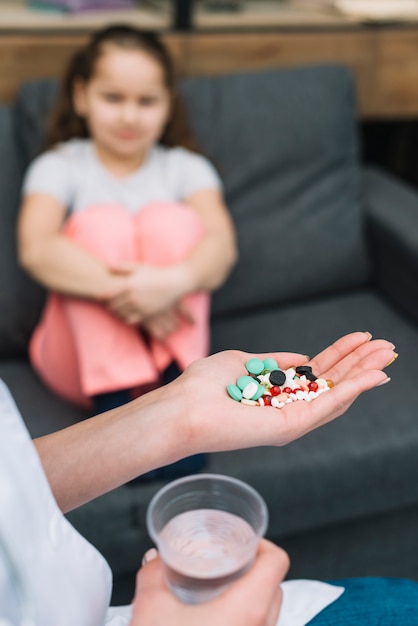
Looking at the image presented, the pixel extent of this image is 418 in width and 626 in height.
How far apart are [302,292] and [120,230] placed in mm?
463

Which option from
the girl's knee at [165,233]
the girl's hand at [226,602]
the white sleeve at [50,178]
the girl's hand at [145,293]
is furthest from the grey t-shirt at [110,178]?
the girl's hand at [226,602]

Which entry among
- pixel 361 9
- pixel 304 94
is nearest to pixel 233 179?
pixel 304 94

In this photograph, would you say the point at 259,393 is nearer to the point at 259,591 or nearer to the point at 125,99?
the point at 259,591

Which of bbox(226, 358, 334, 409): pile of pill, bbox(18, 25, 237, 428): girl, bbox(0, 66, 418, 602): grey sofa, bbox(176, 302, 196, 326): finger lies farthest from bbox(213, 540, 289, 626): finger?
bbox(176, 302, 196, 326): finger

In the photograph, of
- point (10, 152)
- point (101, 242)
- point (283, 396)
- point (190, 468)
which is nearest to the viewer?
point (283, 396)

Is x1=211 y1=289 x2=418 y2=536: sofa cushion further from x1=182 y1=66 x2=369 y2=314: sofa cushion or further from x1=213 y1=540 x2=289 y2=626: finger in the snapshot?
x1=213 y1=540 x2=289 y2=626: finger

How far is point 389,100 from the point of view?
1851mm

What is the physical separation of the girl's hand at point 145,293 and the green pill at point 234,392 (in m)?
0.56

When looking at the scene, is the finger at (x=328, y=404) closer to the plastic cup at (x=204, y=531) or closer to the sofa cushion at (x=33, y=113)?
the plastic cup at (x=204, y=531)

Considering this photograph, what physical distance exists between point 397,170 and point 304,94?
756mm

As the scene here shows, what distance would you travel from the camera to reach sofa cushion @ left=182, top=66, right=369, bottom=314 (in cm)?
150

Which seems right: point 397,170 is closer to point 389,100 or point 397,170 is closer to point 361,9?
point 389,100

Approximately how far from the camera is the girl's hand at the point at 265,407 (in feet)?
1.84

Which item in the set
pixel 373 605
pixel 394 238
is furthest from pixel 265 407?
pixel 394 238
